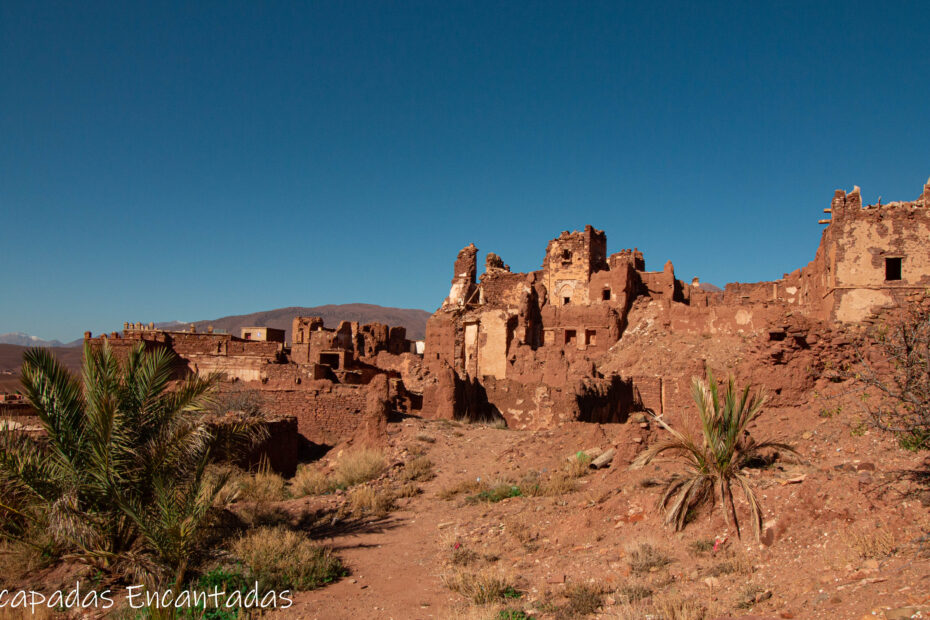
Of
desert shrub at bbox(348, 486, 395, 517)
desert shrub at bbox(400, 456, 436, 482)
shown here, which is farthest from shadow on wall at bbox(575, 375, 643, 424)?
desert shrub at bbox(348, 486, 395, 517)

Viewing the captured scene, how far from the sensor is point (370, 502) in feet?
38.7

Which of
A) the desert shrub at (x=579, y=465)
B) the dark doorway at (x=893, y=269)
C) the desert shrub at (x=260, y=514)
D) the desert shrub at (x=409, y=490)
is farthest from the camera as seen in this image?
the dark doorway at (x=893, y=269)

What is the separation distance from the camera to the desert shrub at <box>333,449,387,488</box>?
13391 millimetres

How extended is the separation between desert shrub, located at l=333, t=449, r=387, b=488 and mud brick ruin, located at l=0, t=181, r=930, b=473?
45.2 inches

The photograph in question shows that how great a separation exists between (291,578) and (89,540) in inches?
92.2

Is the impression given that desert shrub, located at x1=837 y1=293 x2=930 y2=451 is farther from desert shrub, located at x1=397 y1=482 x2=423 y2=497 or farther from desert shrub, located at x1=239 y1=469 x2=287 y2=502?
desert shrub, located at x1=239 y1=469 x2=287 y2=502

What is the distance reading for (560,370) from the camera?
2016 centimetres

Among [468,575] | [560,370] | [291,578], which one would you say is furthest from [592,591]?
[560,370]

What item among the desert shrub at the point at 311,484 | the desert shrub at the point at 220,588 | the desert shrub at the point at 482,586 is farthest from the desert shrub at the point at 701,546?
the desert shrub at the point at 311,484

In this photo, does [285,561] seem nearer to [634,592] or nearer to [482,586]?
[482,586]

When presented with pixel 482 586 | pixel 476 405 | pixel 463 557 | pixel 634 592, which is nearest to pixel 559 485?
pixel 463 557

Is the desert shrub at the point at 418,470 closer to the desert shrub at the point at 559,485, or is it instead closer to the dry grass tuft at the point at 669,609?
the desert shrub at the point at 559,485

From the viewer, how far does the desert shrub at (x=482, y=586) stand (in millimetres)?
6902

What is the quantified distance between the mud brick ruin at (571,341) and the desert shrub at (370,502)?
10.7 feet
